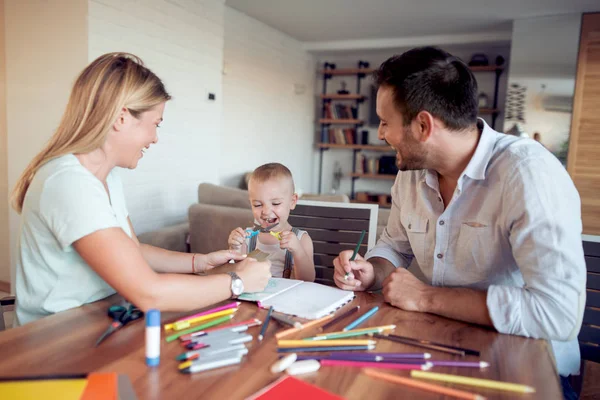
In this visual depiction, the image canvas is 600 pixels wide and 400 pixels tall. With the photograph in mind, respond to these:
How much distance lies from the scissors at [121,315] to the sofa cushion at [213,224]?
1.84 metres

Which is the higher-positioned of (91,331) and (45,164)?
(45,164)

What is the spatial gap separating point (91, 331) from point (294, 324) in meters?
0.47

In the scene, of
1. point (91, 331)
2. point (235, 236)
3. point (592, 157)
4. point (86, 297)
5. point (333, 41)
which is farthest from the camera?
point (333, 41)

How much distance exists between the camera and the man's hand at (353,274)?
1421 mm

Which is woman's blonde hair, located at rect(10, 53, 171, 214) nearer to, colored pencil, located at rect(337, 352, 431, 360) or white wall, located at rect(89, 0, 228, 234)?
colored pencil, located at rect(337, 352, 431, 360)

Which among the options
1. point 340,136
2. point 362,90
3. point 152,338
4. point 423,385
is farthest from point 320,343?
point 362,90

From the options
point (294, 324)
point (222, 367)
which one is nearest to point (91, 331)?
point (222, 367)

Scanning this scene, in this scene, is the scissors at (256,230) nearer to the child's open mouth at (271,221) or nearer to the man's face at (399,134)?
the child's open mouth at (271,221)

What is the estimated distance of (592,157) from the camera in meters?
5.06

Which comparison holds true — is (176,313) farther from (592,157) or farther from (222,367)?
Answer: (592,157)

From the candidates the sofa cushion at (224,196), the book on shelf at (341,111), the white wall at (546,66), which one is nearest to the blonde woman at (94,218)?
the sofa cushion at (224,196)

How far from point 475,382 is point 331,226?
128 cm

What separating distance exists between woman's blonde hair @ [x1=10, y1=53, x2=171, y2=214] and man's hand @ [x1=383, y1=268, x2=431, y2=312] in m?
0.91

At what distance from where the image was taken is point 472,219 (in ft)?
4.48
